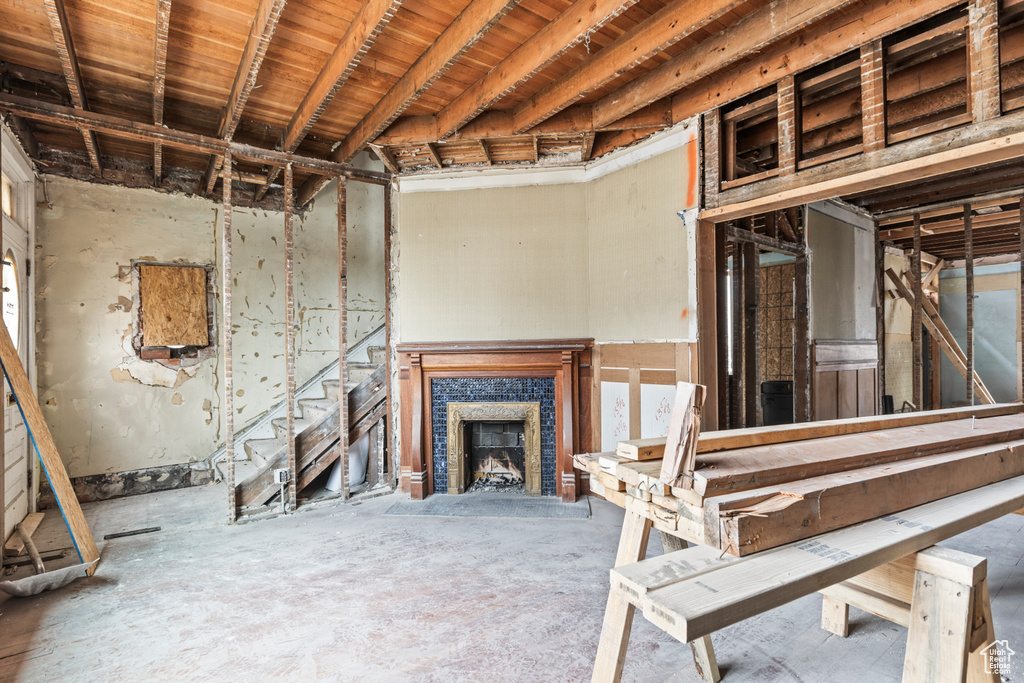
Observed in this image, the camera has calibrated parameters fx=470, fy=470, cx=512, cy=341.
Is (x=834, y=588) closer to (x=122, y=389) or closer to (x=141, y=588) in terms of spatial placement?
(x=141, y=588)

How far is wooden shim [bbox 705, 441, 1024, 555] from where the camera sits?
1208 mm

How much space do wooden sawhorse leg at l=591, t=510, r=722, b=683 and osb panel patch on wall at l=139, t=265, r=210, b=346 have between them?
5.20m

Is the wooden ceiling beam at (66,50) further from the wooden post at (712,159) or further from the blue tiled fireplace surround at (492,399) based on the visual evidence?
the wooden post at (712,159)

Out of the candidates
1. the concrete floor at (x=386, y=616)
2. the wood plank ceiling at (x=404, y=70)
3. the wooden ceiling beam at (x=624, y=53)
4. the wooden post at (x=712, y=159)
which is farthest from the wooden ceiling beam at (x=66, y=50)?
the wooden post at (x=712, y=159)

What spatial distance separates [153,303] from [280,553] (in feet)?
10.7

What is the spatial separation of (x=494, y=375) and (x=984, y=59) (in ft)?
12.3

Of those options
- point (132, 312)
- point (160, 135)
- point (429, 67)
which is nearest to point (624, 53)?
point (429, 67)

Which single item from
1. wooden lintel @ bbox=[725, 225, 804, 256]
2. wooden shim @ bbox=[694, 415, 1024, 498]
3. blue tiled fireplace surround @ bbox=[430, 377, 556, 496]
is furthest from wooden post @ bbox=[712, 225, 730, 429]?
wooden shim @ bbox=[694, 415, 1024, 498]

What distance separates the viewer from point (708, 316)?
3.58m

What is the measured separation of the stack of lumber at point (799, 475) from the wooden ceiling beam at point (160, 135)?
152 inches

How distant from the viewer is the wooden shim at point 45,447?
114 inches

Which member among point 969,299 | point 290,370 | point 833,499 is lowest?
point 833,499

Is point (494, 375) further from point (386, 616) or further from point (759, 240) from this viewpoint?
point (759, 240)

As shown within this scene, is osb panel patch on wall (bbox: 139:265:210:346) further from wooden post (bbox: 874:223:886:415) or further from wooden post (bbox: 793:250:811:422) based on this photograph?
wooden post (bbox: 874:223:886:415)
